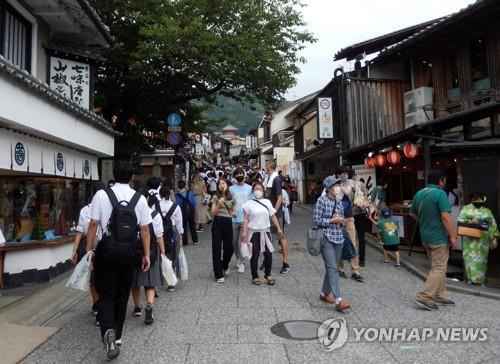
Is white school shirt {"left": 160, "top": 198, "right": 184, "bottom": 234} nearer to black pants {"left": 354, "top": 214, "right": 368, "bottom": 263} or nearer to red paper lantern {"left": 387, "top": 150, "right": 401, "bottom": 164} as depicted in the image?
black pants {"left": 354, "top": 214, "right": 368, "bottom": 263}

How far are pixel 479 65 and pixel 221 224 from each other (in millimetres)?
9489

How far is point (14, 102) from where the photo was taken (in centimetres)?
645

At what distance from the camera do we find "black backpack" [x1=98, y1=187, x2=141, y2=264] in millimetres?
4406

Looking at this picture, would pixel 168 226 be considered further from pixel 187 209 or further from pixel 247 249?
pixel 187 209

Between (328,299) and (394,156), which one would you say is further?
(394,156)

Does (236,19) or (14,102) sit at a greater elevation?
(236,19)

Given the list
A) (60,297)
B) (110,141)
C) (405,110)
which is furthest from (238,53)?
(60,297)

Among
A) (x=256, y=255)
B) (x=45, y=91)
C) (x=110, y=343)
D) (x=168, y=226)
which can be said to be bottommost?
(x=110, y=343)

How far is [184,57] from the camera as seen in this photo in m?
13.7

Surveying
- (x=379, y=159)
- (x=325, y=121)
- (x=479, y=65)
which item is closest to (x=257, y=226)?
(x=379, y=159)

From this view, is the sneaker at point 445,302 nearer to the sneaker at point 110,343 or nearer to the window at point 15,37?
the sneaker at point 110,343

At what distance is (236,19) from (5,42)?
875 centimetres

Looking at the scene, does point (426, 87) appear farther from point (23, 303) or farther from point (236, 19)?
point (23, 303)

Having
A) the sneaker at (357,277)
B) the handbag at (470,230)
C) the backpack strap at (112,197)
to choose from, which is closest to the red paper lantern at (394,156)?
the handbag at (470,230)
